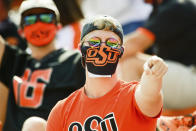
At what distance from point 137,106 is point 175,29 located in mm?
2388

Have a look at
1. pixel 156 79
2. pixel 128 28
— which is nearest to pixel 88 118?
pixel 156 79

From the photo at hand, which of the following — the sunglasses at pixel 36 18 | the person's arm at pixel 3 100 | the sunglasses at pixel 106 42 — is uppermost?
the sunglasses at pixel 36 18

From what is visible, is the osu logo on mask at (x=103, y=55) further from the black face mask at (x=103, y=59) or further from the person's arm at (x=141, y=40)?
the person's arm at (x=141, y=40)

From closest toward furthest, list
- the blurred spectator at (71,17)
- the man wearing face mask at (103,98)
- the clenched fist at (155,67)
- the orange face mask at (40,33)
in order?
the clenched fist at (155,67) < the man wearing face mask at (103,98) < the orange face mask at (40,33) < the blurred spectator at (71,17)

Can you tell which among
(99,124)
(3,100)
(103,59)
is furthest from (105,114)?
(3,100)

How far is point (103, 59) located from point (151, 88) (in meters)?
0.41

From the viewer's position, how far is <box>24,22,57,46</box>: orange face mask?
3777 millimetres

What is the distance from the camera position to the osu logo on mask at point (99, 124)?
2.62m

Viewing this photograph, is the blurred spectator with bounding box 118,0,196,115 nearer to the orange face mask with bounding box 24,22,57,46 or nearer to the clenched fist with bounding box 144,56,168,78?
the orange face mask with bounding box 24,22,57,46

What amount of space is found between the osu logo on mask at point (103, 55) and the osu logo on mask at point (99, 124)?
1.02 ft

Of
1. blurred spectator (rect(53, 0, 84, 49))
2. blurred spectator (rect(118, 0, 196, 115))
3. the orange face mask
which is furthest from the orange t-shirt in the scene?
blurred spectator (rect(53, 0, 84, 49))

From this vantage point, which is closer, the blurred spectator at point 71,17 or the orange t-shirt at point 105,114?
the orange t-shirt at point 105,114

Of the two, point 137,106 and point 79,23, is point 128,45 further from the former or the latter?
point 137,106

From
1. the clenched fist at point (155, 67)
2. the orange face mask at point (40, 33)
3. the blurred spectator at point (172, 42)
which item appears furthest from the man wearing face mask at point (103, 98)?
the blurred spectator at point (172, 42)
